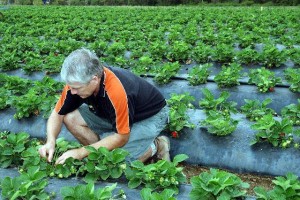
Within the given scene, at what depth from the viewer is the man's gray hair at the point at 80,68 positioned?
312 centimetres

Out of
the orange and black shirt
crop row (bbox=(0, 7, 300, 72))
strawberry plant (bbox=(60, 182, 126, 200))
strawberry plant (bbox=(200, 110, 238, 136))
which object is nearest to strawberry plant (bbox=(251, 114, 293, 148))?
strawberry plant (bbox=(200, 110, 238, 136))

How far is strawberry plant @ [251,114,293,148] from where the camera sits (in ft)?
12.7

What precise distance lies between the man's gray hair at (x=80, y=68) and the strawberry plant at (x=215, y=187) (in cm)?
111

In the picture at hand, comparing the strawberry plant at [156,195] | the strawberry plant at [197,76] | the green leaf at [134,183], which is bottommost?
the green leaf at [134,183]

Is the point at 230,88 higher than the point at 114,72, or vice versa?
the point at 114,72

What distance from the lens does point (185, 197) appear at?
314 centimetres

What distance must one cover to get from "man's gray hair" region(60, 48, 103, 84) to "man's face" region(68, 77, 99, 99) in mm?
39

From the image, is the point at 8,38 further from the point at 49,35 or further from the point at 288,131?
the point at 288,131

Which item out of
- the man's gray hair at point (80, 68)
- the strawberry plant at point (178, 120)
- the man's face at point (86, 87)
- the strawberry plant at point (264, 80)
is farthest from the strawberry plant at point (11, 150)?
the strawberry plant at point (264, 80)

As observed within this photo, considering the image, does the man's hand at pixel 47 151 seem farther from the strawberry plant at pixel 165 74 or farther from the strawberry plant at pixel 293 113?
the strawberry plant at pixel 165 74

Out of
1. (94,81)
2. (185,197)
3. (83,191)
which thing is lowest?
(185,197)

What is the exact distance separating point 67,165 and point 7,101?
6.61 feet

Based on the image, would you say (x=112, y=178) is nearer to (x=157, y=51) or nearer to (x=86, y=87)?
(x=86, y=87)

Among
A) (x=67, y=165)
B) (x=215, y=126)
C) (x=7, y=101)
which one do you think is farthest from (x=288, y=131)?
(x=7, y=101)
